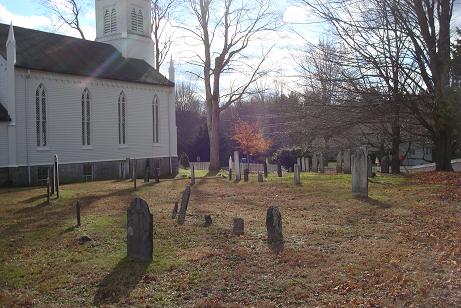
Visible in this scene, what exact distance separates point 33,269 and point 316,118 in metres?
17.1

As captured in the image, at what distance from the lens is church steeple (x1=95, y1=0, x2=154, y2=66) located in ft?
117

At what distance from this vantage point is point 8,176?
79.4ft

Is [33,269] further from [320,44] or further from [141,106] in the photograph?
[141,106]

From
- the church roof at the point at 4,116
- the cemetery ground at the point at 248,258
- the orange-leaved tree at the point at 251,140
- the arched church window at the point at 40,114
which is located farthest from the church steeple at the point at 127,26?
the cemetery ground at the point at 248,258

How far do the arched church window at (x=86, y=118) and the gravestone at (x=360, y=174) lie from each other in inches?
725

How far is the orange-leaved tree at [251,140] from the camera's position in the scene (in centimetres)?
5172

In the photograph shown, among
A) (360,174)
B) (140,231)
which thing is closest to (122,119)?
(360,174)

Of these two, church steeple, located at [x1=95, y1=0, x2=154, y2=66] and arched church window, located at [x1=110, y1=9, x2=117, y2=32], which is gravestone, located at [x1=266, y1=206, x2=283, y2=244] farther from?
arched church window, located at [x1=110, y1=9, x2=117, y2=32]

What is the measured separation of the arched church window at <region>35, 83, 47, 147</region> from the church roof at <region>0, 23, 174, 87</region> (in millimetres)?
1215

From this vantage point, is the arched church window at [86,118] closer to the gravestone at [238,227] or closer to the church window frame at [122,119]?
the church window frame at [122,119]

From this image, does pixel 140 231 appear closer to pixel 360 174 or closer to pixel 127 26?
pixel 360 174

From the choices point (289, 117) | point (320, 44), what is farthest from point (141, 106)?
point (320, 44)

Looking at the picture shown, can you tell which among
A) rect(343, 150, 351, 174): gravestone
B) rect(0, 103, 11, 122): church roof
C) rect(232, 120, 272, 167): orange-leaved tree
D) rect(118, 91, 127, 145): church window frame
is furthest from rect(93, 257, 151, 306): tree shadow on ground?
rect(232, 120, 272, 167): orange-leaved tree

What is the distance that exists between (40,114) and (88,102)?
3.34 metres
